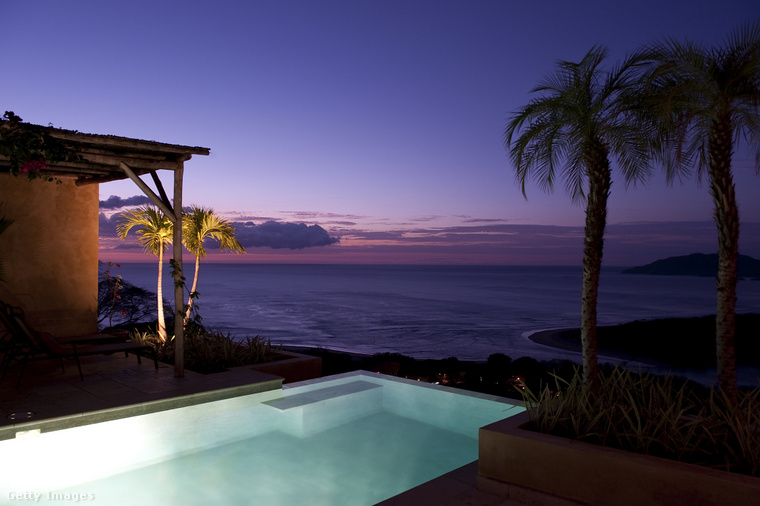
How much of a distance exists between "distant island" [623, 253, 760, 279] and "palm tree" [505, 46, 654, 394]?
267 ft

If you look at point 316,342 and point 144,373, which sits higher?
point 144,373

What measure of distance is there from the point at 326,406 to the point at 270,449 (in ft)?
2.72

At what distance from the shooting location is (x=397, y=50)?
15.2m

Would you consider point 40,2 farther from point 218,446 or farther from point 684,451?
point 684,451

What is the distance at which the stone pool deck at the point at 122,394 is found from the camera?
338 centimetres

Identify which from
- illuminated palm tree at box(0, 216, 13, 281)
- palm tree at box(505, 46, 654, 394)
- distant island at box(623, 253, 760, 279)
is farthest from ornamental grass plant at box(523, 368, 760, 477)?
distant island at box(623, 253, 760, 279)

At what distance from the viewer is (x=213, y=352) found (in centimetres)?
714

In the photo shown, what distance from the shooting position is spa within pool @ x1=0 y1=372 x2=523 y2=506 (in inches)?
163

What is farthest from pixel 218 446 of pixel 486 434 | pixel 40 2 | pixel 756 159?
pixel 40 2

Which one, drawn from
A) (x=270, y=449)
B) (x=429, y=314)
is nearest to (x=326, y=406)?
(x=270, y=449)

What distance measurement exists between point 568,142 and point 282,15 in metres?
8.98

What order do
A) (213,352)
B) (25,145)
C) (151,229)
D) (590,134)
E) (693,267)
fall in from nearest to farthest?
(25,145) < (590,134) < (213,352) < (151,229) < (693,267)

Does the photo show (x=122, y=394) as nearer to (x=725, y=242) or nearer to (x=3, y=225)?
(x=3, y=225)

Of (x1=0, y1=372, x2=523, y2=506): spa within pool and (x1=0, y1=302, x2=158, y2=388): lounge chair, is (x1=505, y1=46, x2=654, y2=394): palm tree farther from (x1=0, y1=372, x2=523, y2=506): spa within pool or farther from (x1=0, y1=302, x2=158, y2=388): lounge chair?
(x1=0, y1=302, x2=158, y2=388): lounge chair
